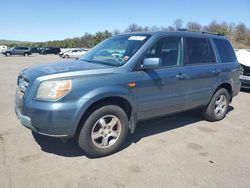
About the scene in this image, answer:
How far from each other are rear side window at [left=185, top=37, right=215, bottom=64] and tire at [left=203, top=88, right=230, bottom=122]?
85 centimetres

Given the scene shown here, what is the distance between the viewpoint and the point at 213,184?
10.2 feet

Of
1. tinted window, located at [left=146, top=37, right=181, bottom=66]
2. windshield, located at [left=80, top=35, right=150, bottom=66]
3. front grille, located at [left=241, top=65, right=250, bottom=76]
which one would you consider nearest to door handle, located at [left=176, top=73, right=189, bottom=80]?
tinted window, located at [left=146, top=37, right=181, bottom=66]

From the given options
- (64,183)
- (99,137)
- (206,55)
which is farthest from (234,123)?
(64,183)

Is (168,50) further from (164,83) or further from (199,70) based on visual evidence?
(199,70)

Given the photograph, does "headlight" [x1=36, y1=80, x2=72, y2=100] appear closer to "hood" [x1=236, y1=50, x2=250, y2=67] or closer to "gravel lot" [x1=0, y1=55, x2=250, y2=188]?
"gravel lot" [x1=0, y1=55, x2=250, y2=188]

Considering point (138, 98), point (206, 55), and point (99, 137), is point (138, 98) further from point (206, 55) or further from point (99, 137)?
point (206, 55)

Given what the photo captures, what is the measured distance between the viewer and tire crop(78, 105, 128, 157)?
3488mm

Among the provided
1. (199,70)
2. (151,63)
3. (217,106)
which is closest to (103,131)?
(151,63)

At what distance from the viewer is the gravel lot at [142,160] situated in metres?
3.10

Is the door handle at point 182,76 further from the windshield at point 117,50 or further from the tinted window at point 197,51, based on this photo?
the windshield at point 117,50

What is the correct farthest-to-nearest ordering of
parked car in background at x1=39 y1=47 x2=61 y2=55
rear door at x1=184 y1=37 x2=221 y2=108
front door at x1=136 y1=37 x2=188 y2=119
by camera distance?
parked car in background at x1=39 y1=47 x2=61 y2=55
rear door at x1=184 y1=37 x2=221 y2=108
front door at x1=136 y1=37 x2=188 y2=119

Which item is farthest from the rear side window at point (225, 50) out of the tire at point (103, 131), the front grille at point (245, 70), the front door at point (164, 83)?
the front grille at point (245, 70)

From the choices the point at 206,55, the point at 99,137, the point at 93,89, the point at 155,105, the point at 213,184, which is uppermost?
the point at 206,55

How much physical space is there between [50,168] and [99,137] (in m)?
0.82
